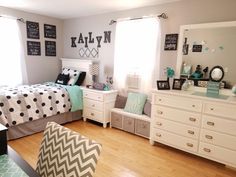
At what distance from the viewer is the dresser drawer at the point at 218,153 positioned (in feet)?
7.52

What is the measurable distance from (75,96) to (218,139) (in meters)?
2.57

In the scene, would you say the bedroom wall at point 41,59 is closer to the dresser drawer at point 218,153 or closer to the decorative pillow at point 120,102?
the decorative pillow at point 120,102

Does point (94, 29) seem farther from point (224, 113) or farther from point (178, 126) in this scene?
point (224, 113)

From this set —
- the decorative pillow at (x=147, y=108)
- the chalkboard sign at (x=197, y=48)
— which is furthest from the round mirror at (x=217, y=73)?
the decorative pillow at (x=147, y=108)

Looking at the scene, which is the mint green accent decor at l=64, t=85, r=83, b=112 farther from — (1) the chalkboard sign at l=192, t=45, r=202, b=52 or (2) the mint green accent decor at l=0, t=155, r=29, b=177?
(2) the mint green accent decor at l=0, t=155, r=29, b=177

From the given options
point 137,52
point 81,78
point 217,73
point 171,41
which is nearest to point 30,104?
point 81,78

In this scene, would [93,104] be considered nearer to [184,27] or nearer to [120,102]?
[120,102]

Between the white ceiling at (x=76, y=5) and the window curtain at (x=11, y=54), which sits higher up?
the white ceiling at (x=76, y=5)

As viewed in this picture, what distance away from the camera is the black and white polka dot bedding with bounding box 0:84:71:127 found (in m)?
2.89

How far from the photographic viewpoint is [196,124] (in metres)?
2.52

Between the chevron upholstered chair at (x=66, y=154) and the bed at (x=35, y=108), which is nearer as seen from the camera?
the chevron upholstered chair at (x=66, y=154)

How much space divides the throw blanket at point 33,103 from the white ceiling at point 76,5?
1537 mm

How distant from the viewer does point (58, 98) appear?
351 cm

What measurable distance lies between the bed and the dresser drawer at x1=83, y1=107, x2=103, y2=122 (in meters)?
0.14
